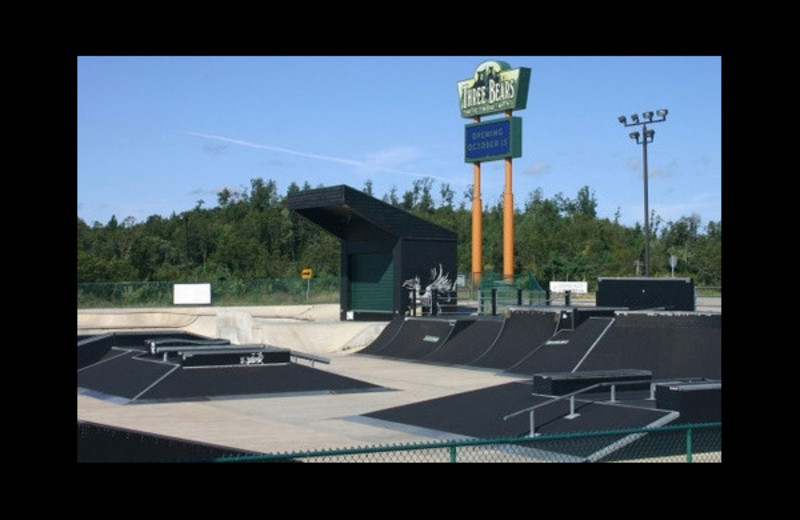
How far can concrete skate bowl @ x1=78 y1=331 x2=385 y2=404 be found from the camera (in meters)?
18.6

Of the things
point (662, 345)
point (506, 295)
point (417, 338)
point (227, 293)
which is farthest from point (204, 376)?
point (227, 293)

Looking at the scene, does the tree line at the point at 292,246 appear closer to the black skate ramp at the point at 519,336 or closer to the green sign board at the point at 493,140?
the green sign board at the point at 493,140

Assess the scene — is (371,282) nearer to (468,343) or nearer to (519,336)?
(468,343)

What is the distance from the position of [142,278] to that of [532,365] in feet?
155

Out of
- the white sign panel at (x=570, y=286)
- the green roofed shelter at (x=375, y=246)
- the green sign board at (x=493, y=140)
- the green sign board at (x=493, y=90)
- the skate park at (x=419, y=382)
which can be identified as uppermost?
the green sign board at (x=493, y=90)

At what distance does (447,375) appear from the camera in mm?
22828

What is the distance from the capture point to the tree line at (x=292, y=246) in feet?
201

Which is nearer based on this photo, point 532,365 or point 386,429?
point 386,429

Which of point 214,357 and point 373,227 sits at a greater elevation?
point 373,227

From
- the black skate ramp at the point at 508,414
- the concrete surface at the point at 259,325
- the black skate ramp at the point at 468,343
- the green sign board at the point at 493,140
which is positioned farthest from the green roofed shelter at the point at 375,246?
the black skate ramp at the point at 508,414

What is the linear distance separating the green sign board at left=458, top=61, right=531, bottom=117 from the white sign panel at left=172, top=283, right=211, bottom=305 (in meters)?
15.8

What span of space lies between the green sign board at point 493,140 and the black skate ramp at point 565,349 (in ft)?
71.8
